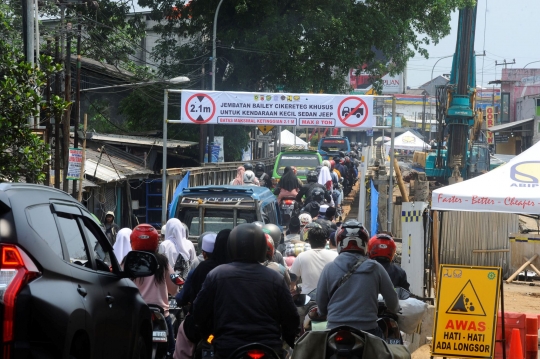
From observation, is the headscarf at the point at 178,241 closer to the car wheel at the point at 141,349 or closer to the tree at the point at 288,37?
the car wheel at the point at 141,349

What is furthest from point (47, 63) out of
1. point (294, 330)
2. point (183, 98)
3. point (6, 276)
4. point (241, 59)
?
point (241, 59)

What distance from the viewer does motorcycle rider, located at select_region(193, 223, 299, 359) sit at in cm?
502

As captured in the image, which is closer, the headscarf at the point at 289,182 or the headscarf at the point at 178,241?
the headscarf at the point at 178,241

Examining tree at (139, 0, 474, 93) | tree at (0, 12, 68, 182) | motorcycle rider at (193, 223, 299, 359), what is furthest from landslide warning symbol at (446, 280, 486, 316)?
tree at (139, 0, 474, 93)

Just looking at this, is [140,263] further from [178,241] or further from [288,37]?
[288,37]

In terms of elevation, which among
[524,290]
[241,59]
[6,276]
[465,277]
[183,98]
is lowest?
[524,290]

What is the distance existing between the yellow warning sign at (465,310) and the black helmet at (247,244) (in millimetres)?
3989

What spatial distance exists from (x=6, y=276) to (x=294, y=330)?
6.93 feet

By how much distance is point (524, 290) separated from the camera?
17.8 m

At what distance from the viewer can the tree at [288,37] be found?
33.8 metres

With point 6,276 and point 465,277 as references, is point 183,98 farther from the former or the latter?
point 6,276

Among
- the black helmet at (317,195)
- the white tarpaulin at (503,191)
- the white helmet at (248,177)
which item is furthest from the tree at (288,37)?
the white tarpaulin at (503,191)

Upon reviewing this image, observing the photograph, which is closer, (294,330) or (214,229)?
(294,330)

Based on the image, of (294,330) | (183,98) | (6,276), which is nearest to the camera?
(6,276)
